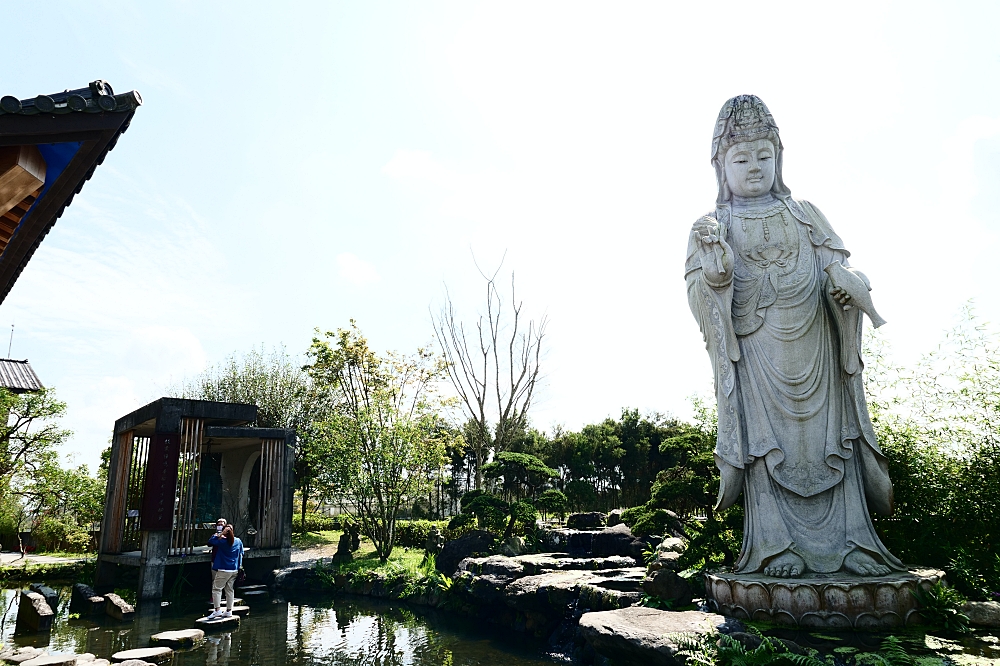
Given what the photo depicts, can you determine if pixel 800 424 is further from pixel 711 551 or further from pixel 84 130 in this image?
pixel 84 130

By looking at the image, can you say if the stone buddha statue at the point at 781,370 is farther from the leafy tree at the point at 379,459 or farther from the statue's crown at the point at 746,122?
the leafy tree at the point at 379,459

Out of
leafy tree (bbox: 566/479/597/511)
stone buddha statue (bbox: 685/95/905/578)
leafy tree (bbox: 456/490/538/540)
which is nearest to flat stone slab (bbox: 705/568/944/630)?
stone buddha statue (bbox: 685/95/905/578)

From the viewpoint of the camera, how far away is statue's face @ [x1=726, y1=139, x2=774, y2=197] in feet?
23.2

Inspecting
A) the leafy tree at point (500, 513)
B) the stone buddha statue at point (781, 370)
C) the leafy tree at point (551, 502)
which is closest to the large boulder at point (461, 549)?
the leafy tree at point (500, 513)

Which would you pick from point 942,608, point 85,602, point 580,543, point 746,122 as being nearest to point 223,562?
point 85,602

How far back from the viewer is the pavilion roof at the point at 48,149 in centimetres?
348

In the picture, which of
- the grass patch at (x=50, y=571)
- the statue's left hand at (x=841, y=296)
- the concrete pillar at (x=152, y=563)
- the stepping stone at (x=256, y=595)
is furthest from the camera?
the grass patch at (x=50, y=571)

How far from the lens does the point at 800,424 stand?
6.20m

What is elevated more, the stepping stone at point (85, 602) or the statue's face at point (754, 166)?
the statue's face at point (754, 166)

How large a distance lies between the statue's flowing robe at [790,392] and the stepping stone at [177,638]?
669 cm

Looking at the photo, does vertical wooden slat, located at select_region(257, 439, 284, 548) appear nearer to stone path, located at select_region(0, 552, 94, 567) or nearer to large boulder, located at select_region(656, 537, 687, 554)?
stone path, located at select_region(0, 552, 94, 567)

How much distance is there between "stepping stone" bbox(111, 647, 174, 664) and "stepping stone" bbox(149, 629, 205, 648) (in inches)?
17.4

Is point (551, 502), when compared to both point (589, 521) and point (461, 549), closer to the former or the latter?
point (589, 521)

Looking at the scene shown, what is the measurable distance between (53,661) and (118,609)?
11.9 ft
